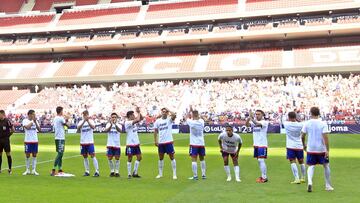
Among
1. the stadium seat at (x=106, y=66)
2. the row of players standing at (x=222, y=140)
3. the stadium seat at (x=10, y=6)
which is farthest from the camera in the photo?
the stadium seat at (x=10, y=6)

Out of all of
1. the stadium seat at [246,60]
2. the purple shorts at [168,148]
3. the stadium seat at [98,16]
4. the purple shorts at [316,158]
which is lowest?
the purple shorts at [316,158]

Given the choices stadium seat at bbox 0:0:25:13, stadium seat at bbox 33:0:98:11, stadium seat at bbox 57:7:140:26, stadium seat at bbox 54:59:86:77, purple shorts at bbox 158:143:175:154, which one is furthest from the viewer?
stadium seat at bbox 0:0:25:13

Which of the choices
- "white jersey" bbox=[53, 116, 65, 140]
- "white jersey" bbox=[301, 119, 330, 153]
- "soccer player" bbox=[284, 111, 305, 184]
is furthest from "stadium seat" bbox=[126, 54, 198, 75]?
"white jersey" bbox=[301, 119, 330, 153]

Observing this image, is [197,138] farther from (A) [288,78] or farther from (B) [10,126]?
(A) [288,78]

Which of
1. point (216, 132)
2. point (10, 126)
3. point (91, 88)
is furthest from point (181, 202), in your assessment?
point (91, 88)

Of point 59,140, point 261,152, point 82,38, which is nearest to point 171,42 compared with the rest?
point 82,38

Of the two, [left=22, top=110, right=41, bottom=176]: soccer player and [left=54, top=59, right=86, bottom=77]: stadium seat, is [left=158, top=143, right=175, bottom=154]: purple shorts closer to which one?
[left=22, top=110, right=41, bottom=176]: soccer player

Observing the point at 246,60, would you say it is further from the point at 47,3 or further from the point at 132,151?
the point at 132,151

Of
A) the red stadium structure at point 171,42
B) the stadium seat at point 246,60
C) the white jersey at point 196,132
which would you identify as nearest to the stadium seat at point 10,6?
the red stadium structure at point 171,42

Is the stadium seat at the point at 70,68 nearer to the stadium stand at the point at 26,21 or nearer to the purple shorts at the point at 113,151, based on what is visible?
Result: the stadium stand at the point at 26,21

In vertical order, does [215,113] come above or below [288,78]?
below

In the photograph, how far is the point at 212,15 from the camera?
60.9m

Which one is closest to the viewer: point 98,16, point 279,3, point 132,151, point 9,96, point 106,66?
point 132,151

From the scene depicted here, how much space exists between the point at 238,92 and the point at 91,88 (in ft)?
72.1
